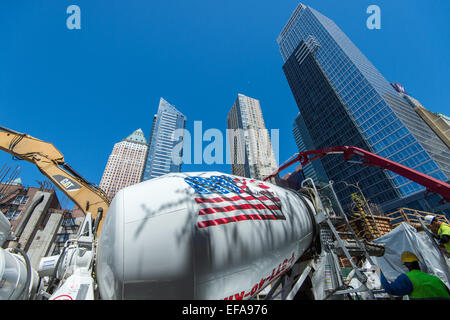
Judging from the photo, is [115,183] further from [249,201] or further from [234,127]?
[249,201]

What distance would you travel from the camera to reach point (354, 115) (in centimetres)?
6194

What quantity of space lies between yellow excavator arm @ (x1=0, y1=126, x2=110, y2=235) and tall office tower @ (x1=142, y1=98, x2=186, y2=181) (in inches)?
3685

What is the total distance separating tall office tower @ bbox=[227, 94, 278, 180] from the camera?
10051cm

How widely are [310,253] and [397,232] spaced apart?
7717 mm

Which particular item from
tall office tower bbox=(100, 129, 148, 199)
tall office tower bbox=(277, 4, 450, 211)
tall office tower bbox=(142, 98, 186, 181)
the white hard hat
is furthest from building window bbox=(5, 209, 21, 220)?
tall office tower bbox=(277, 4, 450, 211)

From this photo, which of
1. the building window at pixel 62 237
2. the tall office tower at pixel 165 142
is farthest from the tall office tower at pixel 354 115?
the tall office tower at pixel 165 142

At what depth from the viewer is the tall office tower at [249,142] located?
101m

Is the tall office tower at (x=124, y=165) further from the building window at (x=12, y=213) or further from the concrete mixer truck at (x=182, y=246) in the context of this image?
A: the concrete mixer truck at (x=182, y=246)

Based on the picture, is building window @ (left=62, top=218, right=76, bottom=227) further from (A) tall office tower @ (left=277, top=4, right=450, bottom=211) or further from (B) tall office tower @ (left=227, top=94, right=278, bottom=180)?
(B) tall office tower @ (left=227, top=94, right=278, bottom=180)

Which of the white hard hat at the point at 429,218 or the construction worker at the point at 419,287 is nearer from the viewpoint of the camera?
the construction worker at the point at 419,287

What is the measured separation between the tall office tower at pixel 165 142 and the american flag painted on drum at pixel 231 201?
103 m
